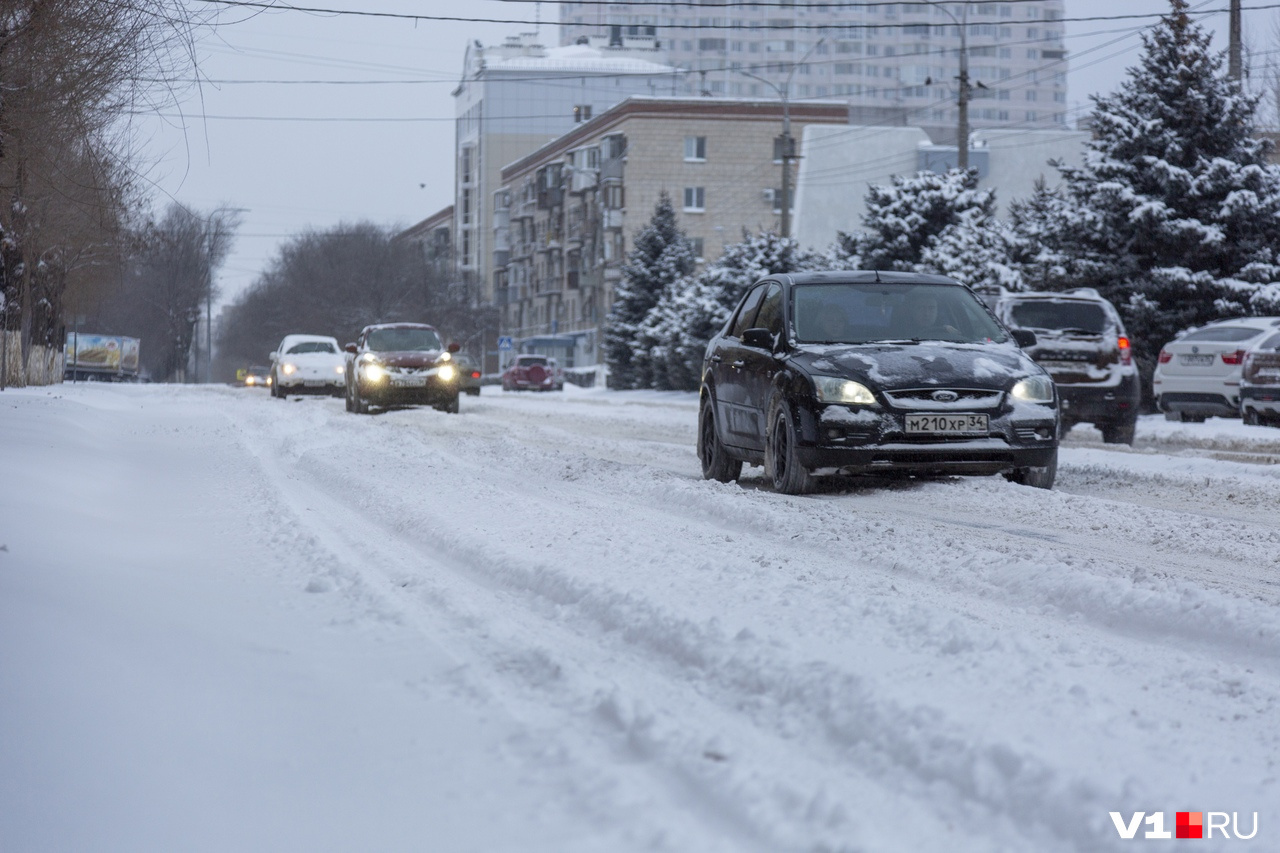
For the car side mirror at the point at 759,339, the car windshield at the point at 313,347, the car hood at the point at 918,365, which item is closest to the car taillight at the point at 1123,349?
the car hood at the point at 918,365

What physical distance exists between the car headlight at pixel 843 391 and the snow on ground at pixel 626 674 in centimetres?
111

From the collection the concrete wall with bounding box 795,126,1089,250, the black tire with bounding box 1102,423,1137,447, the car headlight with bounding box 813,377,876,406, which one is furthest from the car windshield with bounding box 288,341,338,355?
the concrete wall with bounding box 795,126,1089,250

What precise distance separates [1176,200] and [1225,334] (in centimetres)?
770

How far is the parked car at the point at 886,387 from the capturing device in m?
9.68

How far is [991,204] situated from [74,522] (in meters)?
33.3

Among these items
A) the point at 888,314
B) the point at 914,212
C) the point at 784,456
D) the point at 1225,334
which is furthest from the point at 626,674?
the point at 914,212

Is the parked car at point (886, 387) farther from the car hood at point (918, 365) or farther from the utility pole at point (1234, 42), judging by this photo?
the utility pole at point (1234, 42)

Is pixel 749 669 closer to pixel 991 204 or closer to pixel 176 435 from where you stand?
pixel 176 435

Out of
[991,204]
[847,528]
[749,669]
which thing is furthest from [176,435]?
[991,204]

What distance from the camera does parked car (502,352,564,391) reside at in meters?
59.4

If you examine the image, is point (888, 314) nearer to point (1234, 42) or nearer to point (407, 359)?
point (407, 359)

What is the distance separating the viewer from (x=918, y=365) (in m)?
9.88

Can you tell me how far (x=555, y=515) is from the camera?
337 inches

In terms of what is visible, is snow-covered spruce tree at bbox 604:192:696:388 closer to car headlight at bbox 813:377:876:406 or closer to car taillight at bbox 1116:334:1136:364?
car taillight at bbox 1116:334:1136:364
